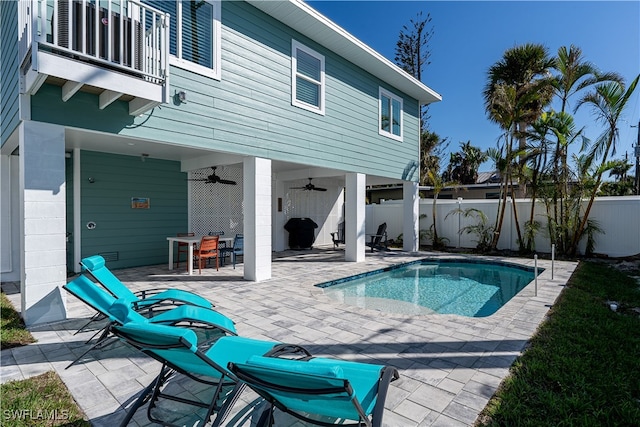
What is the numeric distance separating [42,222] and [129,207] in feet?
14.4

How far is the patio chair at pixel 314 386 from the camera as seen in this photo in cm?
161

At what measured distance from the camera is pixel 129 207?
8.74 meters

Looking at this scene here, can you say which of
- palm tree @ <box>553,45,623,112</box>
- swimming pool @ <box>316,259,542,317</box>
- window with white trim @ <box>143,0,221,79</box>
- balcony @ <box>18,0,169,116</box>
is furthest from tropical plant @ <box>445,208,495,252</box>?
balcony @ <box>18,0,169,116</box>

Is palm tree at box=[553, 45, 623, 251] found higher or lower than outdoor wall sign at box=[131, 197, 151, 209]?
higher

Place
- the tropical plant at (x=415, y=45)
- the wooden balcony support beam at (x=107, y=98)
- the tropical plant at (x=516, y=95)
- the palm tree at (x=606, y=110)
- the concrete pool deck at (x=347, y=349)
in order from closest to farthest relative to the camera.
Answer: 1. the concrete pool deck at (x=347, y=349)
2. the wooden balcony support beam at (x=107, y=98)
3. the palm tree at (x=606, y=110)
4. the tropical plant at (x=516, y=95)
5. the tropical plant at (x=415, y=45)

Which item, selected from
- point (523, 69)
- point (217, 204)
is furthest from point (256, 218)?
point (523, 69)

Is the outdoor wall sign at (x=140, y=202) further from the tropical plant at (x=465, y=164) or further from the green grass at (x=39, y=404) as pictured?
the tropical plant at (x=465, y=164)

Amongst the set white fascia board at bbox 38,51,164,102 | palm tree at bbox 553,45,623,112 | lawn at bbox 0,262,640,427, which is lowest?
lawn at bbox 0,262,640,427

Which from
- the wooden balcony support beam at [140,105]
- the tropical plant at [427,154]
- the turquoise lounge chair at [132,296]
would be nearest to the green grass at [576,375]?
the turquoise lounge chair at [132,296]

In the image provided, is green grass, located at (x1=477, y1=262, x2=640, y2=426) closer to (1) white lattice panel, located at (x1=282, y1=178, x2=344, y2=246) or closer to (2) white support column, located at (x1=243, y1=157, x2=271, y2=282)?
(2) white support column, located at (x1=243, y1=157, x2=271, y2=282)

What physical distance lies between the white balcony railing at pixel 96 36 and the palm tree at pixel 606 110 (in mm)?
11447

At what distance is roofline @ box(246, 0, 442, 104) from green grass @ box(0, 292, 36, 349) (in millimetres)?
7012

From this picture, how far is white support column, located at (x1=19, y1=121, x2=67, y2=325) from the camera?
4.43m

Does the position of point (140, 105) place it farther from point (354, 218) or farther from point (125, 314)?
point (354, 218)
